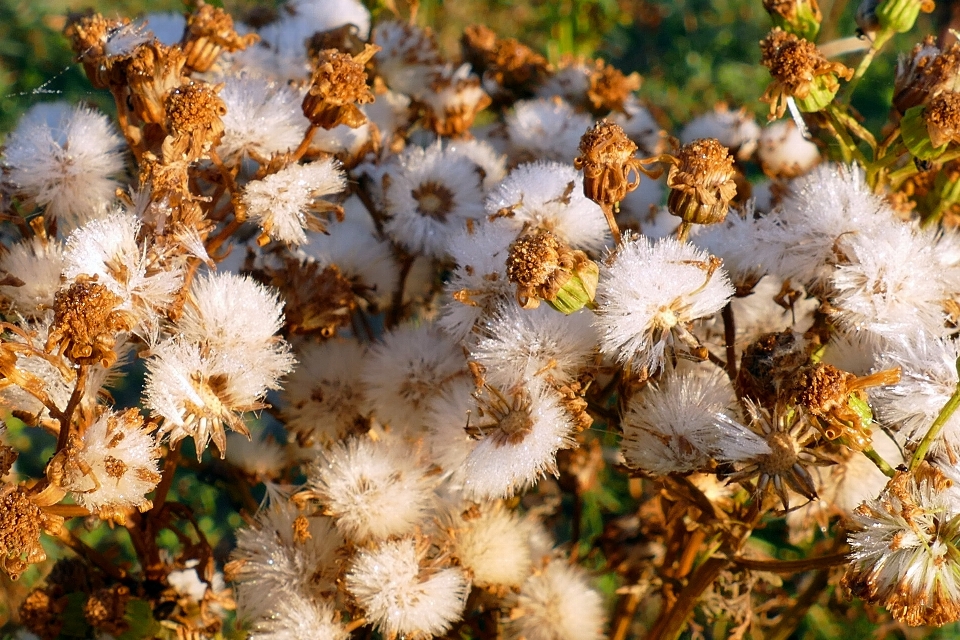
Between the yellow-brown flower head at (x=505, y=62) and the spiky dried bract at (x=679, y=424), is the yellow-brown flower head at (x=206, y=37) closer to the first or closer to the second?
the yellow-brown flower head at (x=505, y=62)

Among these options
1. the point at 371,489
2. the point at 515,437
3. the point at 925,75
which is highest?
the point at 925,75

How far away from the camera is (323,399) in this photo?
1.40 metres

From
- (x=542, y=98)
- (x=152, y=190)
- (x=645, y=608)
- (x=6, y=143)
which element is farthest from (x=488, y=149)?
(x=645, y=608)

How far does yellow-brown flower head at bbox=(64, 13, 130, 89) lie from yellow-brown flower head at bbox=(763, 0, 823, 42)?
3.34ft

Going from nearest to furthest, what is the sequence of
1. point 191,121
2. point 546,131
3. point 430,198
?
point 191,121, point 430,198, point 546,131

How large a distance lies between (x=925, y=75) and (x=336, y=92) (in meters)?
0.81

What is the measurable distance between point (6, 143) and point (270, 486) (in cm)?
71

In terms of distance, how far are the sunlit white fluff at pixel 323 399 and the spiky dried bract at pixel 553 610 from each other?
0.38 m

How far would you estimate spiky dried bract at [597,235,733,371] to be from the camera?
1099 millimetres

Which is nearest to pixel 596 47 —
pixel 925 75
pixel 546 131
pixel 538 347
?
pixel 546 131

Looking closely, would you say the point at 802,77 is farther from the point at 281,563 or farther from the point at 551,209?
the point at 281,563

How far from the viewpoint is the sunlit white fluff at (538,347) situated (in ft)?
3.81

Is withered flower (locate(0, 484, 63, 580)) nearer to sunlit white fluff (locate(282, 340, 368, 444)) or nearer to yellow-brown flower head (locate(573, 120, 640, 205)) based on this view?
sunlit white fluff (locate(282, 340, 368, 444))

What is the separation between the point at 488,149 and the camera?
171cm
